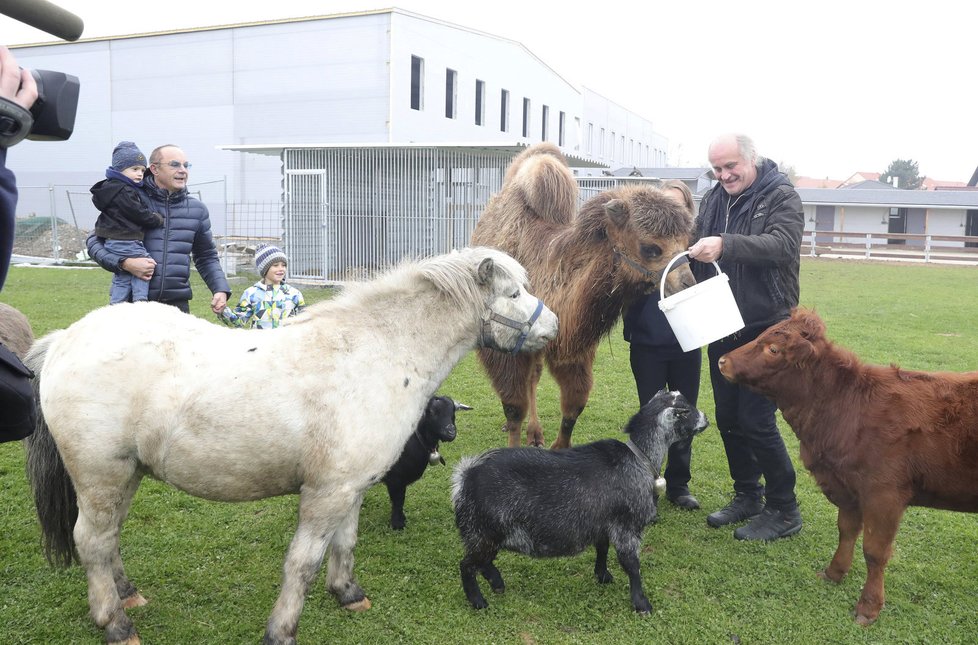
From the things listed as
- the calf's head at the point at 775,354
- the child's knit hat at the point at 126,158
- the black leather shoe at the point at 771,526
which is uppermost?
the child's knit hat at the point at 126,158

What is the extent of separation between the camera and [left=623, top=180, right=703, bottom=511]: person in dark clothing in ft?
16.3

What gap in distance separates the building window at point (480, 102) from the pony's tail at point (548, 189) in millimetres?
27042

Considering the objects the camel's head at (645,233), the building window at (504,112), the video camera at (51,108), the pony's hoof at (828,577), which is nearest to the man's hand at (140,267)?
the camel's head at (645,233)

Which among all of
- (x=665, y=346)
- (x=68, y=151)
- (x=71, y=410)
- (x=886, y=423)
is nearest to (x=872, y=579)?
(x=886, y=423)

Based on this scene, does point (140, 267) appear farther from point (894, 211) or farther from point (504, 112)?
point (894, 211)

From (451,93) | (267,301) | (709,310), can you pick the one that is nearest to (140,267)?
(267,301)

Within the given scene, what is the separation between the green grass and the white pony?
0.50 metres

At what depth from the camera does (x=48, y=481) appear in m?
3.40

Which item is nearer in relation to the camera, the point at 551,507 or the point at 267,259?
the point at 551,507

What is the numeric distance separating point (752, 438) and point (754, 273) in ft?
3.57

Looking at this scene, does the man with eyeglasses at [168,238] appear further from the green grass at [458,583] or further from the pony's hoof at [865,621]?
the pony's hoof at [865,621]

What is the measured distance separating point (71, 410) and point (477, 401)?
5.20 metres

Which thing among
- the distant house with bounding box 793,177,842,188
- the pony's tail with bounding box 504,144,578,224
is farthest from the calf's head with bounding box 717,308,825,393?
the distant house with bounding box 793,177,842,188

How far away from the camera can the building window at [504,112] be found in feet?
112
